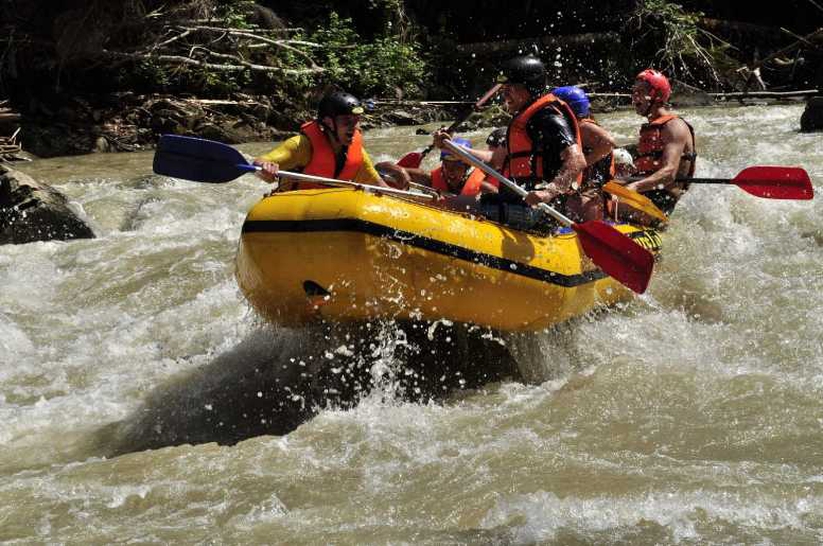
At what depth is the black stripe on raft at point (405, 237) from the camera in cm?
473

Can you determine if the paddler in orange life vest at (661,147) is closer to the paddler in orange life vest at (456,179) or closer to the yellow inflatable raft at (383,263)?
the paddler in orange life vest at (456,179)

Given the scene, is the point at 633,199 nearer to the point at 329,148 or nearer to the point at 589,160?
the point at 589,160

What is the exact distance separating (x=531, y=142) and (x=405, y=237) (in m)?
1.13

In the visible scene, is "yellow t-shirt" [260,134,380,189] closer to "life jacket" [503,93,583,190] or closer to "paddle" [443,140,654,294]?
"paddle" [443,140,654,294]

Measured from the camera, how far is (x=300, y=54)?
1522 cm

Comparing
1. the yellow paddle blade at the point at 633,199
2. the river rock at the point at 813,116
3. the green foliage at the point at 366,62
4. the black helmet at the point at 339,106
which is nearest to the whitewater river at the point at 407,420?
the yellow paddle blade at the point at 633,199

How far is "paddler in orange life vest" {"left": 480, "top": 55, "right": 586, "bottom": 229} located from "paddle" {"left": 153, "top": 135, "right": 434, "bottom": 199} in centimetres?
47

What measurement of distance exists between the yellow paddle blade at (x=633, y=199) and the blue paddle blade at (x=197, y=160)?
7.38ft

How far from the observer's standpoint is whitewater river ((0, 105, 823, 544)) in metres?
3.77

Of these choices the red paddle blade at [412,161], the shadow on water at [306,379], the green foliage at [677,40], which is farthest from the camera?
the green foliage at [677,40]

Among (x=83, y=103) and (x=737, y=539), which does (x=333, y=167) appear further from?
(x=83, y=103)

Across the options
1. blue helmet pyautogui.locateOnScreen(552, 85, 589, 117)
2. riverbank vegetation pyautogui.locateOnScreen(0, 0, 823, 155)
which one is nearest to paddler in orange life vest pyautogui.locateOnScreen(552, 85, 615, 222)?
blue helmet pyautogui.locateOnScreen(552, 85, 589, 117)

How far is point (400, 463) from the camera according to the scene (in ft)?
14.2

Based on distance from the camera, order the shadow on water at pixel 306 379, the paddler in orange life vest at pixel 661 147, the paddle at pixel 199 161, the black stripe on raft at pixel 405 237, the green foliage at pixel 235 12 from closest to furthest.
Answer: the black stripe on raft at pixel 405 237 → the shadow on water at pixel 306 379 → the paddle at pixel 199 161 → the paddler in orange life vest at pixel 661 147 → the green foliage at pixel 235 12
